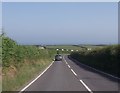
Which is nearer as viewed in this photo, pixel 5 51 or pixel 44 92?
pixel 44 92

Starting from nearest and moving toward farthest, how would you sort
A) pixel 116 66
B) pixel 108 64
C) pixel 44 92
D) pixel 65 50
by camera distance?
pixel 44 92 → pixel 116 66 → pixel 108 64 → pixel 65 50

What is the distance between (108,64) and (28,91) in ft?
69.1

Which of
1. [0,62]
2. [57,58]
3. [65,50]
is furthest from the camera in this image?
[65,50]

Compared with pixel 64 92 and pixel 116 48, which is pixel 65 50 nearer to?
pixel 116 48

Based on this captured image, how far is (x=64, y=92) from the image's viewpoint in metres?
18.2

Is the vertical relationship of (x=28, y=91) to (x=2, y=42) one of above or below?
below

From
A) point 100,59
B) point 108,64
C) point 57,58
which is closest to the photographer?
point 108,64

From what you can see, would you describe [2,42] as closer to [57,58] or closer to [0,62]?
[0,62]

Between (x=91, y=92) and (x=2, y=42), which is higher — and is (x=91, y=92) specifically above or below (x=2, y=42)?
below

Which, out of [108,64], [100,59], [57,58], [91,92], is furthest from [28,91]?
[57,58]

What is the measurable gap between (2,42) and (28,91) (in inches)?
238

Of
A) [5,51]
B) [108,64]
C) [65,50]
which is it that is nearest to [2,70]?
[5,51]

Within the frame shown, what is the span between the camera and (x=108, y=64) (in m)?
38.8

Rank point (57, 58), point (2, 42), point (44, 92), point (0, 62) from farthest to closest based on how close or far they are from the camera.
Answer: point (57, 58), point (2, 42), point (0, 62), point (44, 92)
